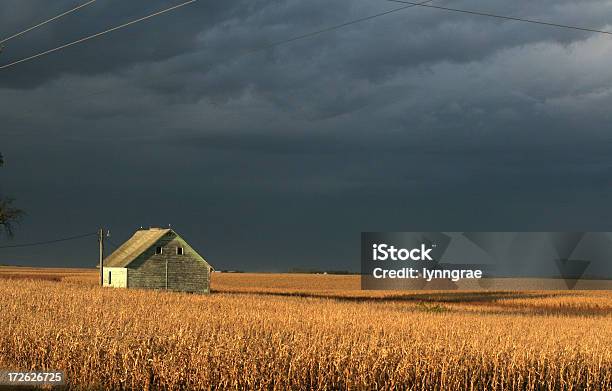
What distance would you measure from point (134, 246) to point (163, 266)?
5.18 metres

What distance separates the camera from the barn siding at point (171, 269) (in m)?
71.8

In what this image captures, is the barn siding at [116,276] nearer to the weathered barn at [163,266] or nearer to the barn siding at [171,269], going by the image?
the weathered barn at [163,266]

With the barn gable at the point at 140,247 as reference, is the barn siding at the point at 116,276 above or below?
below

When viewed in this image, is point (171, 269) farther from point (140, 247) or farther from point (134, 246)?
point (134, 246)

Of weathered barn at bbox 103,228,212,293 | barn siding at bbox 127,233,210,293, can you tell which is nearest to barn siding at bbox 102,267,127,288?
weathered barn at bbox 103,228,212,293

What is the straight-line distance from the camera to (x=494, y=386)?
17781mm

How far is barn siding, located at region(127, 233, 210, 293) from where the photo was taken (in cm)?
7181

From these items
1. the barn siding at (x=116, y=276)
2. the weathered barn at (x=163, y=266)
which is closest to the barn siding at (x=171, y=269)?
the weathered barn at (x=163, y=266)

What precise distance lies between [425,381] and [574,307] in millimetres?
58478

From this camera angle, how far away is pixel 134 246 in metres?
76.1

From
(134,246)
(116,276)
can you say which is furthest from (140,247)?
(116,276)

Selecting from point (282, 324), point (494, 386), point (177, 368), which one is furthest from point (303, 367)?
point (282, 324)

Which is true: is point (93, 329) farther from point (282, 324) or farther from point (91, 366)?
point (282, 324)

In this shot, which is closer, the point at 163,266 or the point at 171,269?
the point at 163,266
